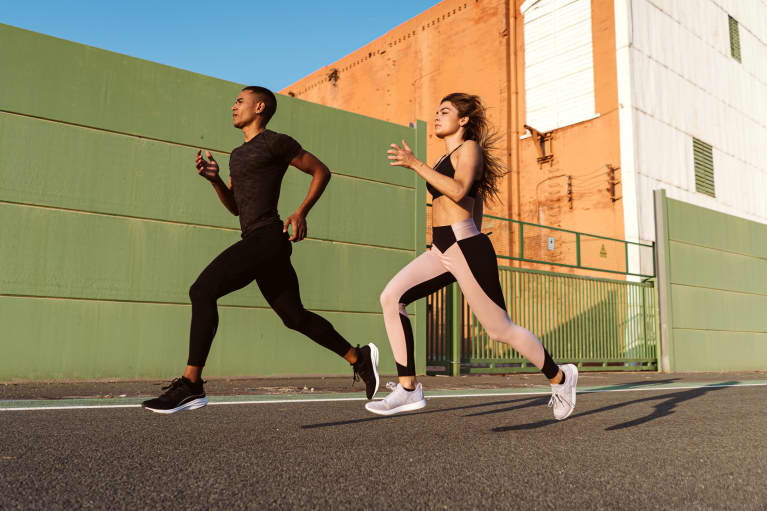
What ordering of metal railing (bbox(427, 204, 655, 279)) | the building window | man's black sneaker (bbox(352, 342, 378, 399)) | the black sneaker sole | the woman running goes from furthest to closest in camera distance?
the building window → metal railing (bbox(427, 204, 655, 279)) → man's black sneaker (bbox(352, 342, 378, 399)) → the woman running → the black sneaker sole

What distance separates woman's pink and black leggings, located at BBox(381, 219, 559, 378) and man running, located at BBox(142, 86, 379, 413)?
1.84 feet

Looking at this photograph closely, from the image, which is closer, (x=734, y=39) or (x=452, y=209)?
(x=452, y=209)

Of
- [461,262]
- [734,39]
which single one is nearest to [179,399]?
[461,262]

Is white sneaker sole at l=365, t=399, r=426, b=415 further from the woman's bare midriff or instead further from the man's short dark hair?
the man's short dark hair

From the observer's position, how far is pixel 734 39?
69.1 ft

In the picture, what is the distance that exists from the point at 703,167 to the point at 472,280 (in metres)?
18.0

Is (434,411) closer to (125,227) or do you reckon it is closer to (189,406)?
(189,406)

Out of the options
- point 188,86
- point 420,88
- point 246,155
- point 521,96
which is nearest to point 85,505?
point 246,155

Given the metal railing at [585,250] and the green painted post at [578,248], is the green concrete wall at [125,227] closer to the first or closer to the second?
the metal railing at [585,250]

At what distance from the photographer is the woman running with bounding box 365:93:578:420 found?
3.74 metres

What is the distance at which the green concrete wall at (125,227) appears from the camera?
7762 millimetres

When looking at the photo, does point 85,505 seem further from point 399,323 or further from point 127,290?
point 127,290

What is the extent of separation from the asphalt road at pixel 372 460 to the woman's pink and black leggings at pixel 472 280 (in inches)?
21.4

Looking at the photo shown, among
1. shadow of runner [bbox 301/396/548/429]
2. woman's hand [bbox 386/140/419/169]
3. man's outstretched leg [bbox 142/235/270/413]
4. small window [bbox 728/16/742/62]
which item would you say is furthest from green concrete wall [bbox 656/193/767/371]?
man's outstretched leg [bbox 142/235/270/413]
